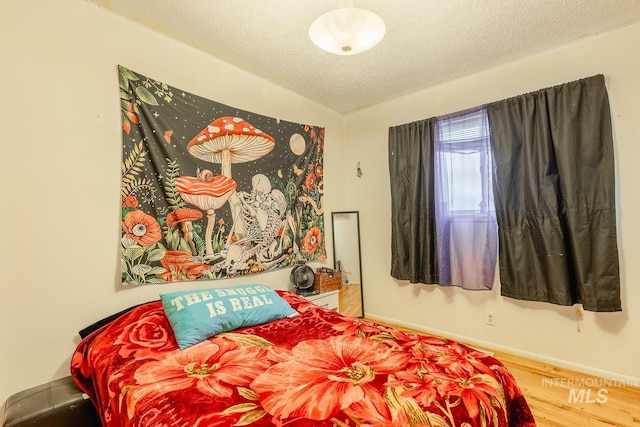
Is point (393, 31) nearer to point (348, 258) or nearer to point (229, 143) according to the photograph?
point (229, 143)

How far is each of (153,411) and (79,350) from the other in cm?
85

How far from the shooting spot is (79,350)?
5.05 feet

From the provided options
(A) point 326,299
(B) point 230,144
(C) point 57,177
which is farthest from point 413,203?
(C) point 57,177

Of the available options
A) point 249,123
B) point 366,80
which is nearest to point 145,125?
point 249,123

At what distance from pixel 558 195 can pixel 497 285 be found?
86 centimetres

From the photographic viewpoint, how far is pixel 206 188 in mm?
2180

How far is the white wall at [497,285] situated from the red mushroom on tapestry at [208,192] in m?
1.67

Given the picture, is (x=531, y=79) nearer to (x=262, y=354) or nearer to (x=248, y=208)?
(x=248, y=208)

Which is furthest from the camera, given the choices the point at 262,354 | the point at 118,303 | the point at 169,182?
the point at 169,182

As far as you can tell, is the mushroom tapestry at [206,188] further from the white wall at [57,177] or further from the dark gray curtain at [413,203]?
the dark gray curtain at [413,203]

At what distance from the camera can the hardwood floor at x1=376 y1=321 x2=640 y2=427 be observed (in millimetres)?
1713

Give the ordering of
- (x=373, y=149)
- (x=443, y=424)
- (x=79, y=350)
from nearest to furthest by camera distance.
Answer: (x=443, y=424) → (x=79, y=350) → (x=373, y=149)

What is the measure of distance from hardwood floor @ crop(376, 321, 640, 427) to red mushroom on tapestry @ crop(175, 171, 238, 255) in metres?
2.36

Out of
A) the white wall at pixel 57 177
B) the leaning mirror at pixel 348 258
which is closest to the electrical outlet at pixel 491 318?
the leaning mirror at pixel 348 258
